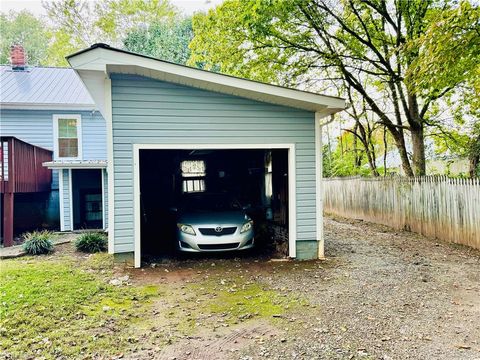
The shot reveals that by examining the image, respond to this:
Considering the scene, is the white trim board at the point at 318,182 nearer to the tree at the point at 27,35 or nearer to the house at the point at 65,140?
the house at the point at 65,140

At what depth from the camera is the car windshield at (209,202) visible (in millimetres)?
7790

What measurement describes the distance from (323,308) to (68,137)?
36.1 ft

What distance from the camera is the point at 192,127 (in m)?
6.43

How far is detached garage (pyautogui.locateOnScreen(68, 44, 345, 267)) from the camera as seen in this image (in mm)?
6062

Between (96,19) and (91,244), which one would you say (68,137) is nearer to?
(91,244)

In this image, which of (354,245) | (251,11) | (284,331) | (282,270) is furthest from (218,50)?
(284,331)

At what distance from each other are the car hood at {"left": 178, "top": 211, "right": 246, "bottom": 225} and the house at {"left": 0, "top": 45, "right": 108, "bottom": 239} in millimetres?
5227

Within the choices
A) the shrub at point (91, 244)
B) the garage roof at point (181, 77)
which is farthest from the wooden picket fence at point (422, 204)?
the shrub at point (91, 244)

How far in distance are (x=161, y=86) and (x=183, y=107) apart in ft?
1.79

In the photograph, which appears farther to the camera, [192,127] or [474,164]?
[474,164]

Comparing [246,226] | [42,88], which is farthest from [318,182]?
[42,88]

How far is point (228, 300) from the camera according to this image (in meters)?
4.71

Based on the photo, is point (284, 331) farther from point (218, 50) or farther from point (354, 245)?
point (218, 50)

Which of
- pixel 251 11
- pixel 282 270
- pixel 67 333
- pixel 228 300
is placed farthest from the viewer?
pixel 251 11
